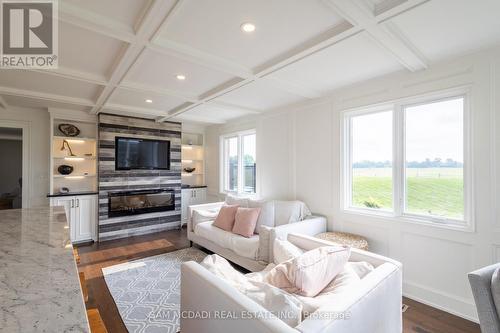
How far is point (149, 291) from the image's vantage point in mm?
2715

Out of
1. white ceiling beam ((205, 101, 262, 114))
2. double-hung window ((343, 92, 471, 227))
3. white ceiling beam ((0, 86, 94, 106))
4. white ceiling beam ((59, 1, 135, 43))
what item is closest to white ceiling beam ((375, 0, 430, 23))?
double-hung window ((343, 92, 471, 227))

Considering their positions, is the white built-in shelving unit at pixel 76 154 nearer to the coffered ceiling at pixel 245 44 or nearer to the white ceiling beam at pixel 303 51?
the coffered ceiling at pixel 245 44

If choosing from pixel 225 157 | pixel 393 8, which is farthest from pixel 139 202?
pixel 393 8

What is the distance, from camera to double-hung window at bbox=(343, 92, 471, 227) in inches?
96.7

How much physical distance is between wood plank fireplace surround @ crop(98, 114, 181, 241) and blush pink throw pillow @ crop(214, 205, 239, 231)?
208cm

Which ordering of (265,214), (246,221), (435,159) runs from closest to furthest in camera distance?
(435,159)
(246,221)
(265,214)

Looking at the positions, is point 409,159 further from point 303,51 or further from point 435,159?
point 303,51

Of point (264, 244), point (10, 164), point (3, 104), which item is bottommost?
point (264, 244)

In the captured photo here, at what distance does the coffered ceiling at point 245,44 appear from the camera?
5.32 feet

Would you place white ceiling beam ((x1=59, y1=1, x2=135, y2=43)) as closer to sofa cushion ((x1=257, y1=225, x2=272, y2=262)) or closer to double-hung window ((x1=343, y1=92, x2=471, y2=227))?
sofa cushion ((x1=257, y1=225, x2=272, y2=262))

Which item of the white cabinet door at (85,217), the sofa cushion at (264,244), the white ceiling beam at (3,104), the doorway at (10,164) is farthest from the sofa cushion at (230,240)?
the doorway at (10,164)

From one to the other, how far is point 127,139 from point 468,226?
5380 millimetres

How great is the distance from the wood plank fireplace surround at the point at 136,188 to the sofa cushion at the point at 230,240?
1.68 m

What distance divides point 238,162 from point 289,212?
7.18 feet
